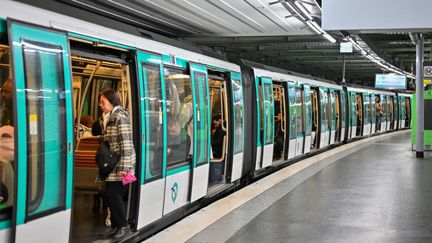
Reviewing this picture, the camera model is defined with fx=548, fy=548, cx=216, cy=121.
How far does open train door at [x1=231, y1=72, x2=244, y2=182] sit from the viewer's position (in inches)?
396

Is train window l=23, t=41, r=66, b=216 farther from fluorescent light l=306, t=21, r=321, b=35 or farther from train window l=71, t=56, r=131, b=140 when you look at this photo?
fluorescent light l=306, t=21, r=321, b=35

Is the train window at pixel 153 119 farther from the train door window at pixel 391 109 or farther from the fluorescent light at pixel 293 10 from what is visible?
the train door window at pixel 391 109

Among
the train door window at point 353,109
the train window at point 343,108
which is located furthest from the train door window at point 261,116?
the train door window at point 353,109

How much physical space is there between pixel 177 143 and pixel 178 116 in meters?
0.38

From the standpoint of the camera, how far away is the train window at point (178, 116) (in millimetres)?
7137

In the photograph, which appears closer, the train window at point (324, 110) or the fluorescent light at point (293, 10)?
the fluorescent light at point (293, 10)

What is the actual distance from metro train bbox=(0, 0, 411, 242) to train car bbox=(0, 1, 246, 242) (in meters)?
0.01

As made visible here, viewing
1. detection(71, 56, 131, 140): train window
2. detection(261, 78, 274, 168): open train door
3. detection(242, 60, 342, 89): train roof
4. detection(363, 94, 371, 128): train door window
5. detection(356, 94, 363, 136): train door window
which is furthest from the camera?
detection(363, 94, 371, 128): train door window

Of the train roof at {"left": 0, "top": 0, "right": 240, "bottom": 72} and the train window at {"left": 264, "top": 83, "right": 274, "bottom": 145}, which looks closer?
the train roof at {"left": 0, "top": 0, "right": 240, "bottom": 72}

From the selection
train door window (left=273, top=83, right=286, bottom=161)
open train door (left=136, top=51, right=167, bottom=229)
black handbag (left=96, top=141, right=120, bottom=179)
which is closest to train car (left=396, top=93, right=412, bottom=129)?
train door window (left=273, top=83, right=286, bottom=161)

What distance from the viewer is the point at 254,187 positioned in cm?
981

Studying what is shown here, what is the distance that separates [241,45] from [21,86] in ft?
58.9

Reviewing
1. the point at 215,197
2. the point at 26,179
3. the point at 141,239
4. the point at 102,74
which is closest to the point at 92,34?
the point at 26,179

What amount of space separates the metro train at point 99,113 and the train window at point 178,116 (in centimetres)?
1
